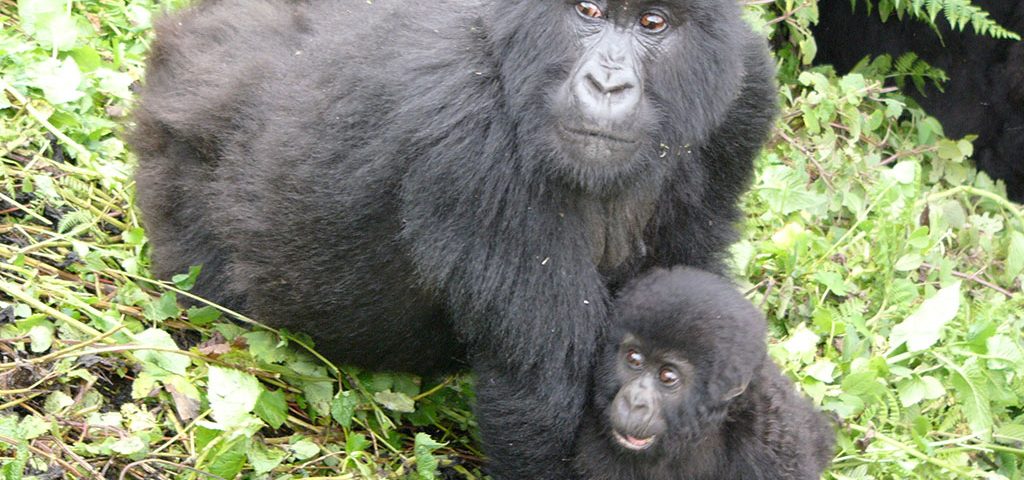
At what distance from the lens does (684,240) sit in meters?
3.62

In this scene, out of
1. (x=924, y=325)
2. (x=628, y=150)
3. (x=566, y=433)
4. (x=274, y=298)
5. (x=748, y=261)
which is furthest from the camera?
(x=748, y=261)

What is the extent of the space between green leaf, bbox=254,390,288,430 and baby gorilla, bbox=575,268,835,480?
2.79ft

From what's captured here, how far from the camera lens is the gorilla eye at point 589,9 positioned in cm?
301

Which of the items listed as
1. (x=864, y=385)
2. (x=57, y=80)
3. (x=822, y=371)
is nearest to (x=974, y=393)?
(x=864, y=385)

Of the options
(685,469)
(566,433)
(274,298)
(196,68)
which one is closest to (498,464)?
(566,433)

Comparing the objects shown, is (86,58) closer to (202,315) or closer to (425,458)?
(202,315)

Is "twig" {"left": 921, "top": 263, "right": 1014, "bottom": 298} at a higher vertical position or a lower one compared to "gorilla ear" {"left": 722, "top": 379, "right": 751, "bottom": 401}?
lower

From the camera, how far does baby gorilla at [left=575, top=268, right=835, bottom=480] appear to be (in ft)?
10.4

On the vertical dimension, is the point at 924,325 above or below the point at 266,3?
below

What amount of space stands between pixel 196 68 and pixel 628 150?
4.95 feet

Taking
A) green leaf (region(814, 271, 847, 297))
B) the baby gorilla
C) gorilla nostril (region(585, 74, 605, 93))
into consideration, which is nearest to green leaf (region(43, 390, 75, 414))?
the baby gorilla

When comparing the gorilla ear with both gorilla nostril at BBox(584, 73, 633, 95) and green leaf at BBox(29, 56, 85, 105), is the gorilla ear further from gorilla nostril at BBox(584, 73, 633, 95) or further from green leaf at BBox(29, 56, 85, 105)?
green leaf at BBox(29, 56, 85, 105)

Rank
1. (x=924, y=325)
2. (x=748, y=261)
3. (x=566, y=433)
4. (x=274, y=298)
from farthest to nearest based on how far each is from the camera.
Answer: (x=748, y=261) → (x=924, y=325) → (x=274, y=298) → (x=566, y=433)

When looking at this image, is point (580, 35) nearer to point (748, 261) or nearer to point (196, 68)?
point (196, 68)
